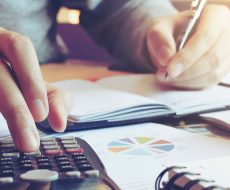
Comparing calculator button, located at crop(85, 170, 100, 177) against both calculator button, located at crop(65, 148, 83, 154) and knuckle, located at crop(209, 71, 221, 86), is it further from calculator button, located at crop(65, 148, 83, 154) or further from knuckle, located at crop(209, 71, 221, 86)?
knuckle, located at crop(209, 71, 221, 86)

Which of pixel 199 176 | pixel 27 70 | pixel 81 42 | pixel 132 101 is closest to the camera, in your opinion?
pixel 199 176

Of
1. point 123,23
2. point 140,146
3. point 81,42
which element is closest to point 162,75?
point 140,146

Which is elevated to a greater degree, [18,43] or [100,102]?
[18,43]

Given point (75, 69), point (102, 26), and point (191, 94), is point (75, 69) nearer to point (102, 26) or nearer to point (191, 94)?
point (102, 26)

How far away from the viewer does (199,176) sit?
0.38 m

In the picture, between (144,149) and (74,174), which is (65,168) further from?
(144,149)

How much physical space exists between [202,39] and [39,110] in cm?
40

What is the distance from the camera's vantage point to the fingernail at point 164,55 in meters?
0.77

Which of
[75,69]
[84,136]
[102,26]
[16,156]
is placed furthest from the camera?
[102,26]

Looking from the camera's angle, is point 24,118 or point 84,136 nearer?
point 24,118

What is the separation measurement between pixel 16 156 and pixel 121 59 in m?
0.73

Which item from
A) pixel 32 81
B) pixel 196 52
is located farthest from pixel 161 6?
pixel 32 81

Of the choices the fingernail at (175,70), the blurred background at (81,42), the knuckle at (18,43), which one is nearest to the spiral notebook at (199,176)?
the knuckle at (18,43)

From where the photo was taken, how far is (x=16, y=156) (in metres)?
0.43
